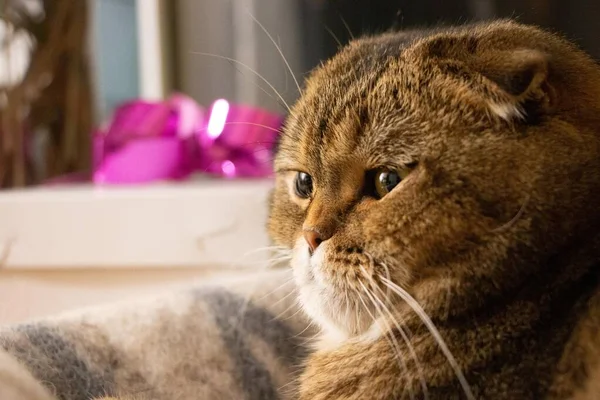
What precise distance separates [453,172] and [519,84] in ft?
0.32

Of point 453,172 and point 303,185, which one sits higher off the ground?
point 453,172

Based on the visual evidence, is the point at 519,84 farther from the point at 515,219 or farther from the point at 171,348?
the point at 171,348

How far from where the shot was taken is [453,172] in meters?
0.61

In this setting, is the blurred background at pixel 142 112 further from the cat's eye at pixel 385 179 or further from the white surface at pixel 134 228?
the cat's eye at pixel 385 179

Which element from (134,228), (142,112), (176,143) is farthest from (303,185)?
(142,112)

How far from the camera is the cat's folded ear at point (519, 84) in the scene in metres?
0.58

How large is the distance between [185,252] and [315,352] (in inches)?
19.3

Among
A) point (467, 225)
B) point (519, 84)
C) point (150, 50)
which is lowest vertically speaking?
point (150, 50)

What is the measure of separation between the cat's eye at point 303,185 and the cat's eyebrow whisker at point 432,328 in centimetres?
17

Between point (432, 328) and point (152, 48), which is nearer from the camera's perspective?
point (432, 328)

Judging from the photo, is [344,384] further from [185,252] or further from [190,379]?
[185,252]

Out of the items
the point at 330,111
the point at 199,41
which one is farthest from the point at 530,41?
the point at 199,41

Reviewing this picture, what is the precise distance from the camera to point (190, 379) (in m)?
0.78

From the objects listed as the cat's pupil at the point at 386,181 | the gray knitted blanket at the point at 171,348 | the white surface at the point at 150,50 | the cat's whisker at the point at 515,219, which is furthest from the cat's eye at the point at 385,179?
the white surface at the point at 150,50
